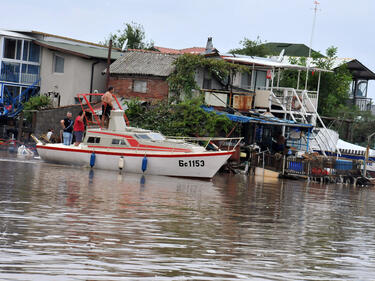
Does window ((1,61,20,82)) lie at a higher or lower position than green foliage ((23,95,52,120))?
higher

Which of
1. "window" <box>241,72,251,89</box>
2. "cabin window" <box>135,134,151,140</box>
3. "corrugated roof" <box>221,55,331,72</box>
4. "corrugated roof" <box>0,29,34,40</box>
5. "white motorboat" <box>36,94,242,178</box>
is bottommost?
"white motorboat" <box>36,94,242,178</box>

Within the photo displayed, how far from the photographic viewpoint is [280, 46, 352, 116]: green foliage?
195 ft

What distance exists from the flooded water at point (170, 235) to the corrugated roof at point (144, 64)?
24006mm

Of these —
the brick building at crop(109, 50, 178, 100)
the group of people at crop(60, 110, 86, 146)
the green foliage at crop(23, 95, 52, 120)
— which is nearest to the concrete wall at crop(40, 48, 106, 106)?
the green foliage at crop(23, 95, 52, 120)

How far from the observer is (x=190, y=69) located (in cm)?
4328

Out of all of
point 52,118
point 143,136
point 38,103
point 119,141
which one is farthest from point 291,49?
point 119,141

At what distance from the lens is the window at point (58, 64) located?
51.4 m

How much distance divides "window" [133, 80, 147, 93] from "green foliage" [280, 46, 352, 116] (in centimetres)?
1766

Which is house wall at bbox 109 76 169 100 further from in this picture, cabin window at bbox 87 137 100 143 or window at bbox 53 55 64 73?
cabin window at bbox 87 137 100 143

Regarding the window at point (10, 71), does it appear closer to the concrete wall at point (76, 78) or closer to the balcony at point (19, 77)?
the balcony at point (19, 77)

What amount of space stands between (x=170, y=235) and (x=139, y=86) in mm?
34589

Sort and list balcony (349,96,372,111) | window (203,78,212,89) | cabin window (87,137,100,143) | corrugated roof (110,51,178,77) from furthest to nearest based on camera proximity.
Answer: balcony (349,96,372,111)
corrugated roof (110,51,178,77)
window (203,78,212,89)
cabin window (87,137,100,143)

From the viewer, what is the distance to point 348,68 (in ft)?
220

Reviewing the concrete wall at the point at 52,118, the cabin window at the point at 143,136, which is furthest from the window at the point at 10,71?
the cabin window at the point at 143,136
